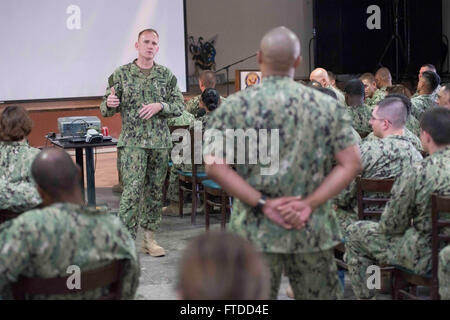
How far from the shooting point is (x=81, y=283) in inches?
90.4

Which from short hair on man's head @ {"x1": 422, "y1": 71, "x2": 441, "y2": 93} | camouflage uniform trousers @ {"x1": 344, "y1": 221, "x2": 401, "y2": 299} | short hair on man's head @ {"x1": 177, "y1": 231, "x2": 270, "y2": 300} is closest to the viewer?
short hair on man's head @ {"x1": 177, "y1": 231, "x2": 270, "y2": 300}

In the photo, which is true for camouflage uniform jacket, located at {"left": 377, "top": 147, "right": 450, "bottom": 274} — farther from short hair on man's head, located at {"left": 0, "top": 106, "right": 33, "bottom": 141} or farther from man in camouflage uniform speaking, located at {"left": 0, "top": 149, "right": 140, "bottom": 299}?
short hair on man's head, located at {"left": 0, "top": 106, "right": 33, "bottom": 141}

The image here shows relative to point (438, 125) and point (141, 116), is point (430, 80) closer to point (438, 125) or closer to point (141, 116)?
point (141, 116)

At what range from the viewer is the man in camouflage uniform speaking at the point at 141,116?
464cm

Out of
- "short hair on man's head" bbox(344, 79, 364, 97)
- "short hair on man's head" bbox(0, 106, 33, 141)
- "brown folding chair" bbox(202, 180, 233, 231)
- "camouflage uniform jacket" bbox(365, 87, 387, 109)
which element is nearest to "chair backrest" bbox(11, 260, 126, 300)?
"short hair on man's head" bbox(0, 106, 33, 141)

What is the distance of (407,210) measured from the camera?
3.07m

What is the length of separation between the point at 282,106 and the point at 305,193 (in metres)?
0.33

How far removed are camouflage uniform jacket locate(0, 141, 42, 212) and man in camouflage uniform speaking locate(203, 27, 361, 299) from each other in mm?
1654

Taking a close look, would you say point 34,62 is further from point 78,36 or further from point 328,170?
point 328,170

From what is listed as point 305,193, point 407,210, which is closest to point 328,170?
point 305,193

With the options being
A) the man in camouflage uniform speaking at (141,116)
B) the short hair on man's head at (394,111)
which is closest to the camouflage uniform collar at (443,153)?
the short hair on man's head at (394,111)

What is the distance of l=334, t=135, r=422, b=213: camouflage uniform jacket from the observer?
3.78m

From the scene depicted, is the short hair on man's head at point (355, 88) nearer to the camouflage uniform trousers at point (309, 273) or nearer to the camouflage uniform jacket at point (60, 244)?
the camouflage uniform trousers at point (309, 273)

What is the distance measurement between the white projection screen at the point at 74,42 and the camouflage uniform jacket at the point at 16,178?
5963 millimetres
